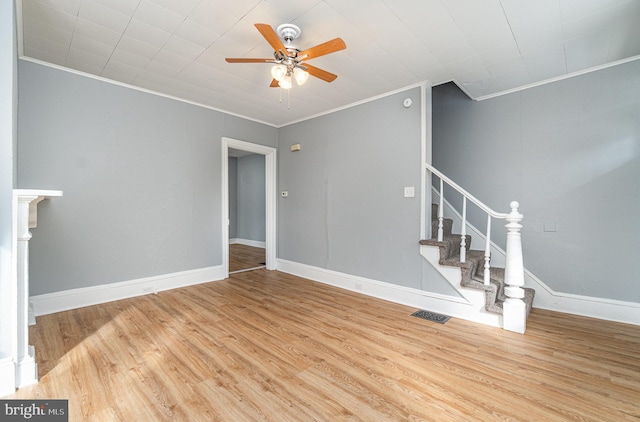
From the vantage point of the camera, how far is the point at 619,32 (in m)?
2.31

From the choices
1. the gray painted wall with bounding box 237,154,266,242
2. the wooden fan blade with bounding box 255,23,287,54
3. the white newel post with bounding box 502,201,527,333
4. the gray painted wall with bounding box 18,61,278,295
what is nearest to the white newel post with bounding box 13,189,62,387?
the gray painted wall with bounding box 18,61,278,295

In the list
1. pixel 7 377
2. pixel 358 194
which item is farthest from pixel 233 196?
pixel 7 377

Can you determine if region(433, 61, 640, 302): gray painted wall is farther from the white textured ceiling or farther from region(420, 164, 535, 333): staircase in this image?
region(420, 164, 535, 333): staircase

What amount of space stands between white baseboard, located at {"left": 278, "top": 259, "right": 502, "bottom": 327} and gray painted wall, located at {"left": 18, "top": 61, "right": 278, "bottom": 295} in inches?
65.5

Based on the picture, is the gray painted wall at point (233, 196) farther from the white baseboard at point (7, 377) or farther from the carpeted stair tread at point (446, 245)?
the white baseboard at point (7, 377)

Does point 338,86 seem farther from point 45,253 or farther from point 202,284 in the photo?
point 45,253

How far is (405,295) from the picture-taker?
133 inches

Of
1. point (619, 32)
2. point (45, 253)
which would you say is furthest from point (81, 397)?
point (619, 32)

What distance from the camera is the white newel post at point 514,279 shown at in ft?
8.55

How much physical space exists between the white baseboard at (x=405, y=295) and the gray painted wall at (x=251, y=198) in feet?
10.5

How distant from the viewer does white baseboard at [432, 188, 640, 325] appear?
9.19 ft

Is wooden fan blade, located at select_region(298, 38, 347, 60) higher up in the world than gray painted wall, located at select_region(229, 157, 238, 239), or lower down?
higher up

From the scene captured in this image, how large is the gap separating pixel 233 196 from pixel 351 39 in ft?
21.4

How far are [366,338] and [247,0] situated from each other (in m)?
2.89
